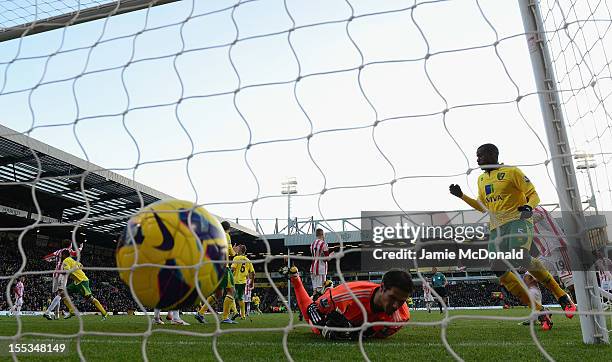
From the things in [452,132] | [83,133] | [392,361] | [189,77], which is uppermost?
[189,77]

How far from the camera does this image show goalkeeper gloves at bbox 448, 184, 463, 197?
3561 millimetres

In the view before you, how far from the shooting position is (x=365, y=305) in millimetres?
3494

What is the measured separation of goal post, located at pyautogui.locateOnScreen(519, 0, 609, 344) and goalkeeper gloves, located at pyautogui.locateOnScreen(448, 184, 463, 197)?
65 cm

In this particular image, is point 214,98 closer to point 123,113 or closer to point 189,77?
point 189,77

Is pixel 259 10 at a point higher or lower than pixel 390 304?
higher

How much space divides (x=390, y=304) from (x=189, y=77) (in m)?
1.92

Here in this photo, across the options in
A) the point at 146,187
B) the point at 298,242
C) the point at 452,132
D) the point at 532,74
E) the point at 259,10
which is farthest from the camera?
the point at 298,242

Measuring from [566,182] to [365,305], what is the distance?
154 centimetres

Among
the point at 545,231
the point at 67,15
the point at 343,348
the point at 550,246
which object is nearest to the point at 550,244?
the point at 550,246

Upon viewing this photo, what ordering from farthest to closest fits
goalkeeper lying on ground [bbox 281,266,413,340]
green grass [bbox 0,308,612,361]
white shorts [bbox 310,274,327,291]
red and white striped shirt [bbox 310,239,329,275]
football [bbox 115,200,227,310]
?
1. white shorts [bbox 310,274,327,291]
2. red and white striped shirt [bbox 310,239,329,275]
3. goalkeeper lying on ground [bbox 281,266,413,340]
4. green grass [bbox 0,308,612,361]
5. football [bbox 115,200,227,310]

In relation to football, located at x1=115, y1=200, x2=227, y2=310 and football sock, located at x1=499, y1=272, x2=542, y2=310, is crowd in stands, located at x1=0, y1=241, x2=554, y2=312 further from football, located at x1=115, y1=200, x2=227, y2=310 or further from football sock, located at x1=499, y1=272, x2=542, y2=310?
football, located at x1=115, y1=200, x2=227, y2=310

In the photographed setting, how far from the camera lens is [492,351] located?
320 cm

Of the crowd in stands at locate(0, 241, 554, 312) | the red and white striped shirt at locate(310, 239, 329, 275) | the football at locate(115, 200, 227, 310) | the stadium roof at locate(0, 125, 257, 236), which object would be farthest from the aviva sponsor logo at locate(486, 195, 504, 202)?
the crowd in stands at locate(0, 241, 554, 312)

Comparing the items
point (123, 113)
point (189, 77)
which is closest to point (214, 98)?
point (189, 77)
